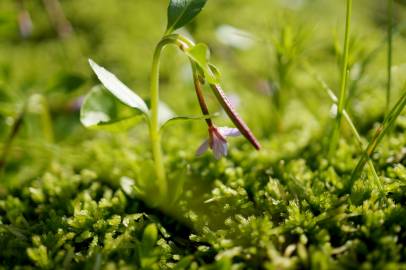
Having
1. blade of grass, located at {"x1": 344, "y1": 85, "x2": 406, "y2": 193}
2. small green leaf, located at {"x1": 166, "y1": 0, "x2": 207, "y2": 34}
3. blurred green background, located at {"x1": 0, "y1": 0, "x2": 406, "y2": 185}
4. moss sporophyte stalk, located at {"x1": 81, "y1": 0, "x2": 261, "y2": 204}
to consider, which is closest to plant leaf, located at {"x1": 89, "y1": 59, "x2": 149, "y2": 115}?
moss sporophyte stalk, located at {"x1": 81, "y1": 0, "x2": 261, "y2": 204}

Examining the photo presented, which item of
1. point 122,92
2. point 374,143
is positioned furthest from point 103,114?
point 374,143

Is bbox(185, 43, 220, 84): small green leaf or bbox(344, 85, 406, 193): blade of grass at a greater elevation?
bbox(185, 43, 220, 84): small green leaf

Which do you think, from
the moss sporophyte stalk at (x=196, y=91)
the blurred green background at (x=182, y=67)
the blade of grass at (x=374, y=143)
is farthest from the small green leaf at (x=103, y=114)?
the blade of grass at (x=374, y=143)

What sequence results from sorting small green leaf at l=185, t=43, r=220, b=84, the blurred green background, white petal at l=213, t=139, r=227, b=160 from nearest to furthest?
small green leaf at l=185, t=43, r=220, b=84, white petal at l=213, t=139, r=227, b=160, the blurred green background

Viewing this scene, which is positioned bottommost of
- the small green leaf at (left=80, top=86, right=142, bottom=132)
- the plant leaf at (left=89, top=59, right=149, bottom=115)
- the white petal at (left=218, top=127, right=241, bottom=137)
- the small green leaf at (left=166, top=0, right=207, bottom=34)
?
the small green leaf at (left=80, top=86, right=142, bottom=132)

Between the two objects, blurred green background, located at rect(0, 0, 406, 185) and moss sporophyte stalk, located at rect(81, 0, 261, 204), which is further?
blurred green background, located at rect(0, 0, 406, 185)

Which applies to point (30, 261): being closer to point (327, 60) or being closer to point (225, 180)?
point (225, 180)

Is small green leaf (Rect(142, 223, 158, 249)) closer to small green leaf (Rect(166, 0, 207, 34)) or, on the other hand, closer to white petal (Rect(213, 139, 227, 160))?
white petal (Rect(213, 139, 227, 160))

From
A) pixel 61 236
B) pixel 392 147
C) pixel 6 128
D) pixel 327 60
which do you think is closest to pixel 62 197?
pixel 61 236
